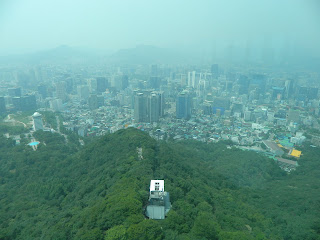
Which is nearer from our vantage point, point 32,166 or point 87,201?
point 87,201

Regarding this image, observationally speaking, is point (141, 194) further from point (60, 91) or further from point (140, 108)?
point (60, 91)

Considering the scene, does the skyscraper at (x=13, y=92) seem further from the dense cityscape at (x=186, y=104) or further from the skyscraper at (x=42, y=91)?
the skyscraper at (x=42, y=91)

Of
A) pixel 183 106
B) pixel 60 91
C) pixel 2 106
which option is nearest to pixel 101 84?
pixel 60 91

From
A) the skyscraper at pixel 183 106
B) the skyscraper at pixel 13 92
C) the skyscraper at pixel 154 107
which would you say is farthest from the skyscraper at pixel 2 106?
the skyscraper at pixel 183 106

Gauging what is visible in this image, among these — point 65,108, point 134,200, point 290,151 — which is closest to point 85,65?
point 65,108

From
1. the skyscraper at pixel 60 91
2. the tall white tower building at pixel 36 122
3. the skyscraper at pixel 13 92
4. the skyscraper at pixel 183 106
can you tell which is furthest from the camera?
the skyscraper at pixel 60 91

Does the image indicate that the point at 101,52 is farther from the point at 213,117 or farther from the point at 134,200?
the point at 134,200
